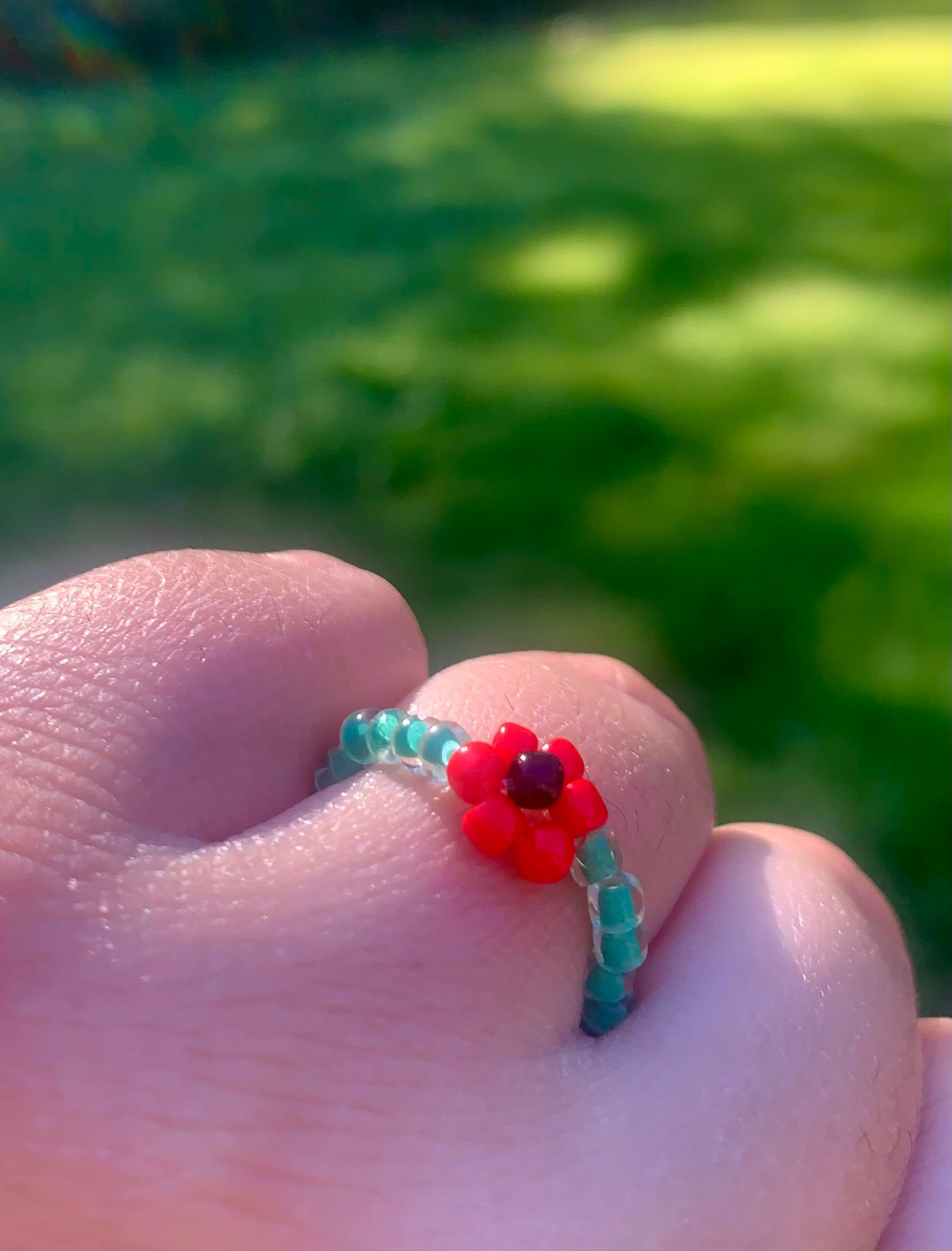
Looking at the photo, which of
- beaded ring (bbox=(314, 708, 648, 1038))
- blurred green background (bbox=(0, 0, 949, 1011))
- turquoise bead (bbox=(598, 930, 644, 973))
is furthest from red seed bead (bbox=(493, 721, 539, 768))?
blurred green background (bbox=(0, 0, 949, 1011))

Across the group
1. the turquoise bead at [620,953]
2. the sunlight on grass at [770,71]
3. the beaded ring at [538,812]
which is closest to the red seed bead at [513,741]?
the beaded ring at [538,812]

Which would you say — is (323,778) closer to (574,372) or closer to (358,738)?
(358,738)

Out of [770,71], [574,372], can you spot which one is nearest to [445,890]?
[574,372]

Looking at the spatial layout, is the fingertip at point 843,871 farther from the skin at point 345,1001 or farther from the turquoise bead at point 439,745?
the turquoise bead at point 439,745

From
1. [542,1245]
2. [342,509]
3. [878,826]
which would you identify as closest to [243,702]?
[542,1245]

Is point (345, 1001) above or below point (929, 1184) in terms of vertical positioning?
above

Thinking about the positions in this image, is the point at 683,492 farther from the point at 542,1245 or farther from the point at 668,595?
the point at 542,1245
